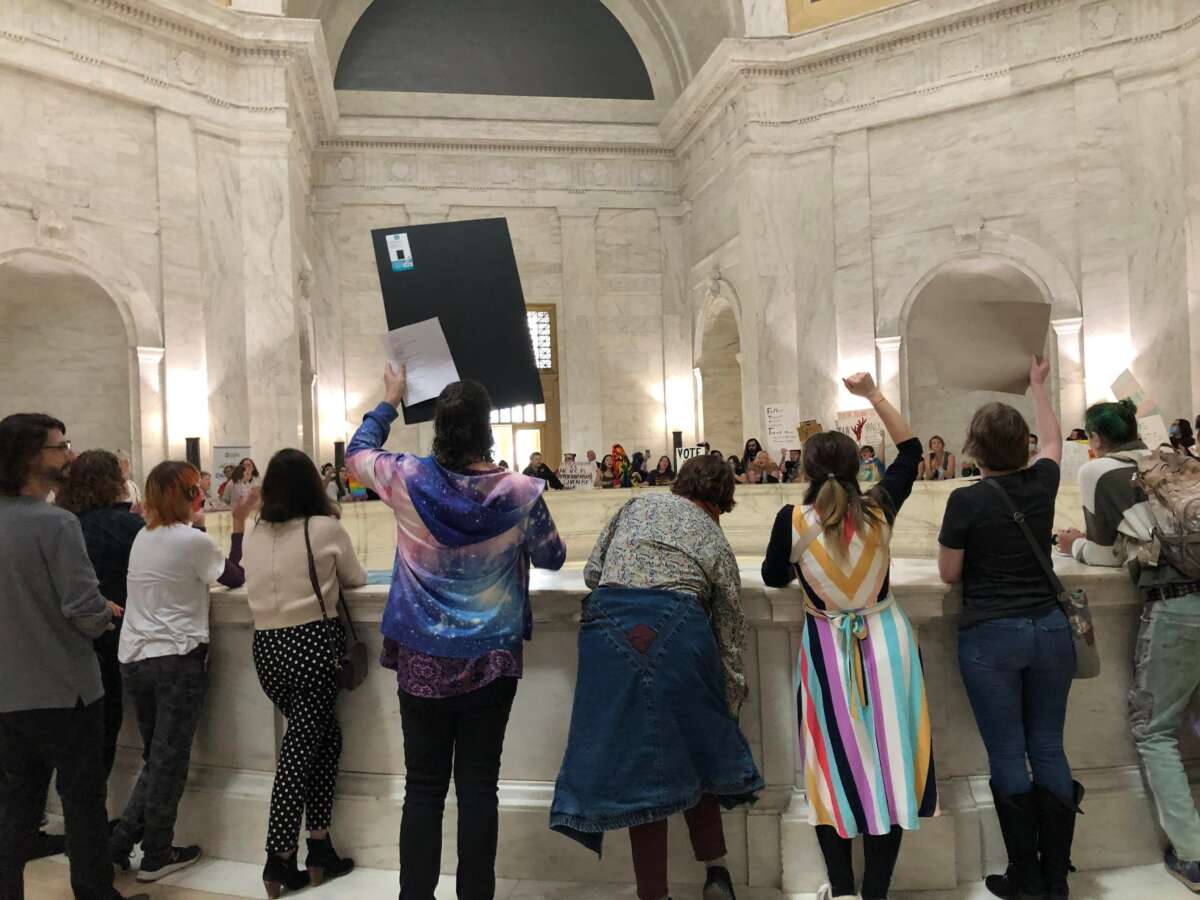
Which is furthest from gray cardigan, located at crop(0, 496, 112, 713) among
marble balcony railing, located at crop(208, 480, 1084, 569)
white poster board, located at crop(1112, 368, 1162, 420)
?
marble balcony railing, located at crop(208, 480, 1084, 569)

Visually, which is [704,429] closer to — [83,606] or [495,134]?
[495,134]

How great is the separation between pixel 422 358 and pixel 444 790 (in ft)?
5.50

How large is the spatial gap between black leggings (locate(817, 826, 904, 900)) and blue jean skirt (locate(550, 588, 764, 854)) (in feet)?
1.40

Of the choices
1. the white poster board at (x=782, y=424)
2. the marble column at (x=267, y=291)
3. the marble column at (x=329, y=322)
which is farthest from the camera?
the marble column at (x=329, y=322)

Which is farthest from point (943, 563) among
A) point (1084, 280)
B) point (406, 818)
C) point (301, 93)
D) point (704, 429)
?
point (704, 429)

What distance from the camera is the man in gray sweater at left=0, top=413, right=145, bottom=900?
3557 millimetres

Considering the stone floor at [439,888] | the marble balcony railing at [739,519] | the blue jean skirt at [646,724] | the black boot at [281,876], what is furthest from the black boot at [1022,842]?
the marble balcony railing at [739,519]

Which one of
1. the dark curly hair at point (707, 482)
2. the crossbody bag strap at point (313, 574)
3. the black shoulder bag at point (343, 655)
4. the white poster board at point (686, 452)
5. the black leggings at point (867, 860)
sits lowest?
the black leggings at point (867, 860)

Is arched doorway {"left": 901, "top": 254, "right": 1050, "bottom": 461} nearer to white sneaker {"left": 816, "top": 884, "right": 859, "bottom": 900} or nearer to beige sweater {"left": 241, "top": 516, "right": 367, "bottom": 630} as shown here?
white sneaker {"left": 816, "top": 884, "right": 859, "bottom": 900}

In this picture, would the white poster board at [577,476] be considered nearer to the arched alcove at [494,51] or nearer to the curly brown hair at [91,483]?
the arched alcove at [494,51]

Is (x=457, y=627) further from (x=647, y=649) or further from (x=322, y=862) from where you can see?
(x=322, y=862)

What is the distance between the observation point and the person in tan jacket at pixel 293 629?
13.1 ft

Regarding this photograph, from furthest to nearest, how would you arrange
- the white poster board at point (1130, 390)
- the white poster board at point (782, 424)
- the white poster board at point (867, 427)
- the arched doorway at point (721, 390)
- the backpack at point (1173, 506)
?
the arched doorway at point (721, 390) → the white poster board at point (782, 424) → the white poster board at point (867, 427) → the white poster board at point (1130, 390) → the backpack at point (1173, 506)

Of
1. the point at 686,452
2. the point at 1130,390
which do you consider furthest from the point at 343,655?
the point at 686,452
